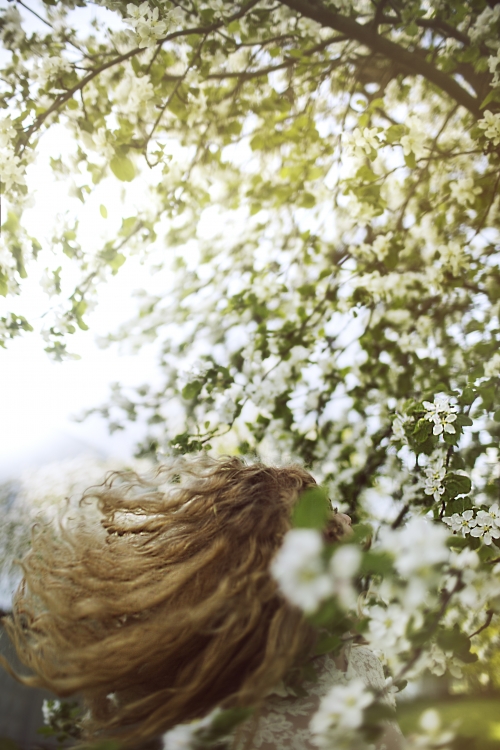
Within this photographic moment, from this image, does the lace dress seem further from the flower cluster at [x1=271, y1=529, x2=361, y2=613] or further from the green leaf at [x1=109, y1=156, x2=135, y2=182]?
the green leaf at [x1=109, y1=156, x2=135, y2=182]

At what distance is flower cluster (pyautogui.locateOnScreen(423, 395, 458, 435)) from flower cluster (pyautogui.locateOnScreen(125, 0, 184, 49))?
4.29 feet

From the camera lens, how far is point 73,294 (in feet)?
6.21

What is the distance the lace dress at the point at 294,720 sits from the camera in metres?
0.90

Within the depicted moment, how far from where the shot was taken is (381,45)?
5.82ft

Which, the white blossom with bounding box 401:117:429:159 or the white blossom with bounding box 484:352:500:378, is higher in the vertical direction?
the white blossom with bounding box 401:117:429:159

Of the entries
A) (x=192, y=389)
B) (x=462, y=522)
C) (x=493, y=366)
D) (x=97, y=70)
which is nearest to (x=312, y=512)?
(x=462, y=522)

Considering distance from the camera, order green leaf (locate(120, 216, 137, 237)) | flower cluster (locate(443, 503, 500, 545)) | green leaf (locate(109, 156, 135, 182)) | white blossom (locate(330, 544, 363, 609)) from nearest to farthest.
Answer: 1. white blossom (locate(330, 544, 363, 609))
2. flower cluster (locate(443, 503, 500, 545))
3. green leaf (locate(109, 156, 135, 182))
4. green leaf (locate(120, 216, 137, 237))

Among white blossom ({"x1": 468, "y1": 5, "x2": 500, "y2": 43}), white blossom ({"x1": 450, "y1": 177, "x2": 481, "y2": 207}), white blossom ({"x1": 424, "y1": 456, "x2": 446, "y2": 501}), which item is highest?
white blossom ({"x1": 468, "y1": 5, "x2": 500, "y2": 43})

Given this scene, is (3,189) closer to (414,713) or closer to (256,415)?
(256,415)

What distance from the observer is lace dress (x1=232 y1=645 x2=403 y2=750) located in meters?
0.90

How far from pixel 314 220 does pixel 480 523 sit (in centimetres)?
166

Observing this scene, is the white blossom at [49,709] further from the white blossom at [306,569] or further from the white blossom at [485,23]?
the white blossom at [485,23]

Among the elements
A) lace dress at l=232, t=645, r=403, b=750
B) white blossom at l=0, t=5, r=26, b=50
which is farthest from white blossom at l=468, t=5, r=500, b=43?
lace dress at l=232, t=645, r=403, b=750

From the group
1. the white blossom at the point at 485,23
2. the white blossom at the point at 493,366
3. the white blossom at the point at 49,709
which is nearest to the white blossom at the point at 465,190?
the white blossom at the point at 485,23
